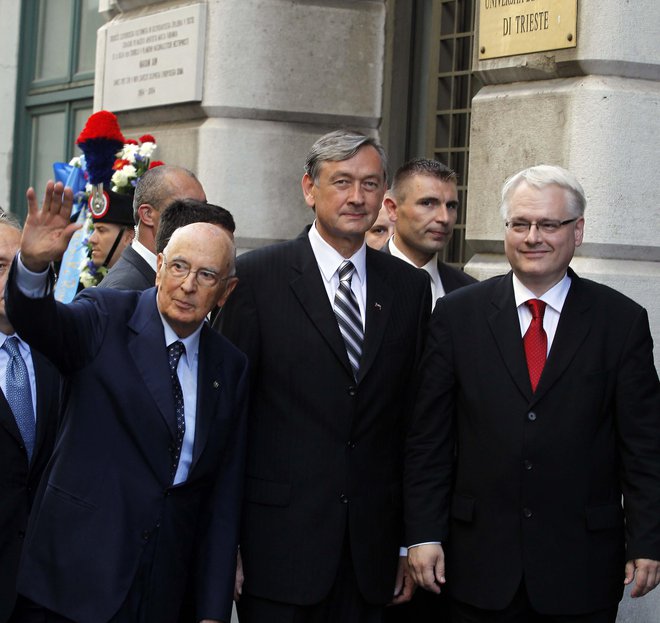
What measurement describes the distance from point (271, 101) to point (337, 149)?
3249 millimetres

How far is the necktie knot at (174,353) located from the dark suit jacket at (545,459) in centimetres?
86

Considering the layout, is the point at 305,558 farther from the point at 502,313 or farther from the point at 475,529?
the point at 502,313

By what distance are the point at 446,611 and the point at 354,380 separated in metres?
1.42

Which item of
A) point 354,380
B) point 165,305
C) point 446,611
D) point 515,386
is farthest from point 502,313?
point 446,611

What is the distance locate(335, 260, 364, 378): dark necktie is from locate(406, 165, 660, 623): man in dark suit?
0.79 ft

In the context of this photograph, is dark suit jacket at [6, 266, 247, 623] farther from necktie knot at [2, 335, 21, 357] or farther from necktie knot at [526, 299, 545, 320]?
necktie knot at [526, 299, 545, 320]

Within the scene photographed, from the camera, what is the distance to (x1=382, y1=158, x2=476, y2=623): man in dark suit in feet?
19.7

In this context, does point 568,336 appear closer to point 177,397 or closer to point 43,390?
point 177,397

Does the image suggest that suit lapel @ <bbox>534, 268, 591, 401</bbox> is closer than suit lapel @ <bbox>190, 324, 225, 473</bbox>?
No

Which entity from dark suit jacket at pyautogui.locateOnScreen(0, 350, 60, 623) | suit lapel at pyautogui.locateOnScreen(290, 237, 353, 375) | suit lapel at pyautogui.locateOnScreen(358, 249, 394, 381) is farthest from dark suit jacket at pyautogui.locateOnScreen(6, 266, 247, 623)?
suit lapel at pyautogui.locateOnScreen(358, 249, 394, 381)

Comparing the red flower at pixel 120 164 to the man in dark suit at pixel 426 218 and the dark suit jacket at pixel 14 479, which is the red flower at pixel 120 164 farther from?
the dark suit jacket at pixel 14 479

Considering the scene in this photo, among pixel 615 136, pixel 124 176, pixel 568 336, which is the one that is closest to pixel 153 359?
pixel 568 336

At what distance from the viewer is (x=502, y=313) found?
4566 millimetres

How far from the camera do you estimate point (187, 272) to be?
4.17m
